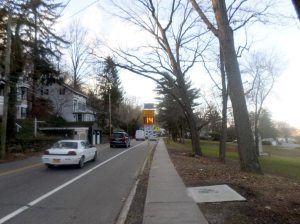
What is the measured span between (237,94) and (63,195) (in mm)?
6691

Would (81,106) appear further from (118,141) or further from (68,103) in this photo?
(118,141)

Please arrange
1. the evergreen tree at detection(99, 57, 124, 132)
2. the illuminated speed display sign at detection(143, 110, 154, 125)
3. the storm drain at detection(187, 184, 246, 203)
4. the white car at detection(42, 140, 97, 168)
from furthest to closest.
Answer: the evergreen tree at detection(99, 57, 124, 132) → the illuminated speed display sign at detection(143, 110, 154, 125) → the white car at detection(42, 140, 97, 168) → the storm drain at detection(187, 184, 246, 203)

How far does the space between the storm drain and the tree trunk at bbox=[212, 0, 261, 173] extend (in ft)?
11.2

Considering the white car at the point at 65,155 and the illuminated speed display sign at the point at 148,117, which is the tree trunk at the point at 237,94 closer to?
the white car at the point at 65,155

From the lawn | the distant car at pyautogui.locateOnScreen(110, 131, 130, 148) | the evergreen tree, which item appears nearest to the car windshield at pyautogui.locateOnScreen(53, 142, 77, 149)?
the lawn

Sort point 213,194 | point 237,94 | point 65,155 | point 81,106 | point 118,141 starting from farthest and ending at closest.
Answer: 1. point 81,106
2. point 118,141
3. point 65,155
4. point 237,94
5. point 213,194

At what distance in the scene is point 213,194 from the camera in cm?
1037

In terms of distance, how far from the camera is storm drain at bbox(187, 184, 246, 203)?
31.6 feet

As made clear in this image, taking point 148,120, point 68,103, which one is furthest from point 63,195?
point 68,103

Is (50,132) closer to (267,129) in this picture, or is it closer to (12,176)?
(12,176)

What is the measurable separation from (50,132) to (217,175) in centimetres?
4509

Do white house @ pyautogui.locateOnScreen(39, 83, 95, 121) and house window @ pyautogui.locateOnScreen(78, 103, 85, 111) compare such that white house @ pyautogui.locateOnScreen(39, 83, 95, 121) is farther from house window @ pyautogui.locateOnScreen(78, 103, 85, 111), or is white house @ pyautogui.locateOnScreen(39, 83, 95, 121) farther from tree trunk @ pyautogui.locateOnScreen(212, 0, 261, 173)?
tree trunk @ pyautogui.locateOnScreen(212, 0, 261, 173)

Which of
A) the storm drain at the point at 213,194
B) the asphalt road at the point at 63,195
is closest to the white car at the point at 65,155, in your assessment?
the asphalt road at the point at 63,195

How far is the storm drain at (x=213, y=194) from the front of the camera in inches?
379
